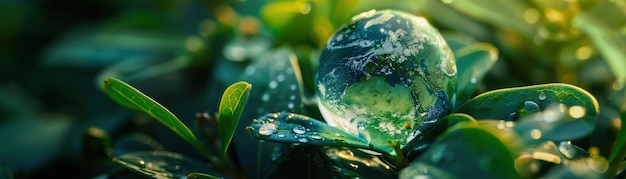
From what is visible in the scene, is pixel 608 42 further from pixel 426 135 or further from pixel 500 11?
pixel 426 135

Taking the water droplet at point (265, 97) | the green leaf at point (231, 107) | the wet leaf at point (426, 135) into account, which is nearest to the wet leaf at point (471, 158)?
the wet leaf at point (426, 135)

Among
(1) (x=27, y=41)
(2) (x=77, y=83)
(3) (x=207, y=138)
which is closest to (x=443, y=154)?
(3) (x=207, y=138)

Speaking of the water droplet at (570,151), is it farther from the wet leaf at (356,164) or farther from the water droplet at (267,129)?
the water droplet at (267,129)

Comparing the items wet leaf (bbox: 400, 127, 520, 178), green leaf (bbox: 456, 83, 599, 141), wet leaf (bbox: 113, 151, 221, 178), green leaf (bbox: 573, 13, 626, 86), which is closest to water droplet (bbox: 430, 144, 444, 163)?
wet leaf (bbox: 400, 127, 520, 178)

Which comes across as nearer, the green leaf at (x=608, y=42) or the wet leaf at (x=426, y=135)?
the wet leaf at (x=426, y=135)

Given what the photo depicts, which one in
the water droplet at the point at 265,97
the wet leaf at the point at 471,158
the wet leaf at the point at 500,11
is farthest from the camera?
the wet leaf at the point at 500,11

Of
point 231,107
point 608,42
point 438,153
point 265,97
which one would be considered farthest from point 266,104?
point 608,42
